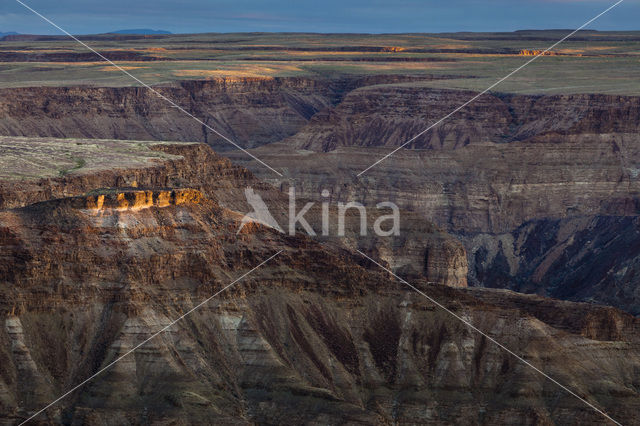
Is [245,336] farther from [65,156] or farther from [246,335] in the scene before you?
[65,156]

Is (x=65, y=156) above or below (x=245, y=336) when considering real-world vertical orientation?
above

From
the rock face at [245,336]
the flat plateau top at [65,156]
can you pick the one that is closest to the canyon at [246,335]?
the rock face at [245,336]

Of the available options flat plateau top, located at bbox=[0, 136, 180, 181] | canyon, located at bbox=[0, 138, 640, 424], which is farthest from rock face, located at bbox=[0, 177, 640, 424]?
flat plateau top, located at bbox=[0, 136, 180, 181]

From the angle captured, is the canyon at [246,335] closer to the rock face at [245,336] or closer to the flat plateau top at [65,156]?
the rock face at [245,336]

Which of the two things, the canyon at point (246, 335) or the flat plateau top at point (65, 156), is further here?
the flat plateau top at point (65, 156)

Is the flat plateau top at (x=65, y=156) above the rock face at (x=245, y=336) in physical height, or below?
above

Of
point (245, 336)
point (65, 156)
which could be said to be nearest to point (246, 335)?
point (245, 336)
